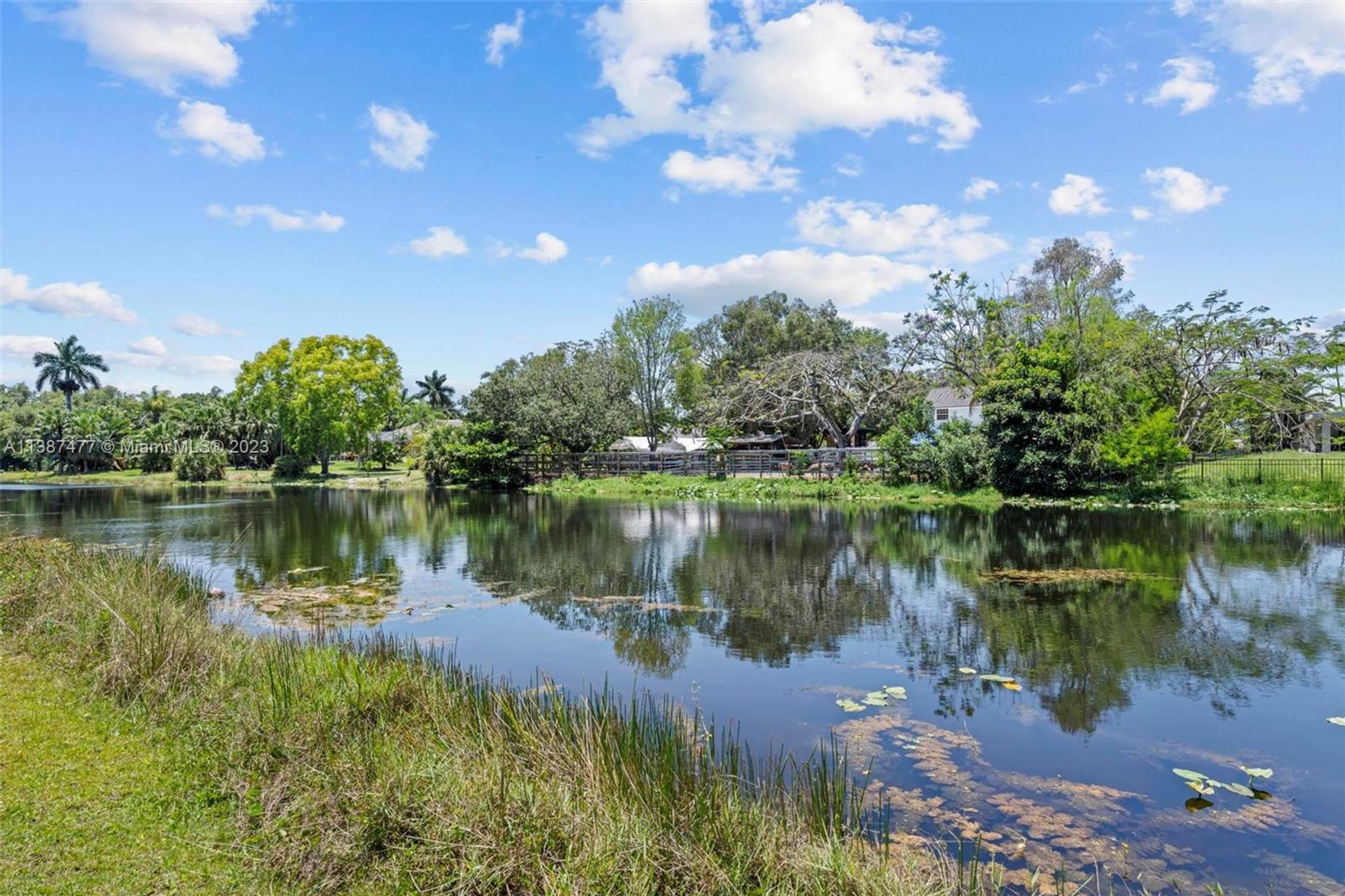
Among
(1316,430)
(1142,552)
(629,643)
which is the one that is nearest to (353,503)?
(629,643)

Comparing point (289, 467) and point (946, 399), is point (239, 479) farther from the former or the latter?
point (946, 399)

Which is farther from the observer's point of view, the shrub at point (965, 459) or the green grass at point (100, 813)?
the shrub at point (965, 459)

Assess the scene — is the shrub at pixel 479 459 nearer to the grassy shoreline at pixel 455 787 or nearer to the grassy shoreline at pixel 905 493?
the grassy shoreline at pixel 905 493

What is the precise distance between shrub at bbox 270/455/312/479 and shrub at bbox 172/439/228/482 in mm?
3404

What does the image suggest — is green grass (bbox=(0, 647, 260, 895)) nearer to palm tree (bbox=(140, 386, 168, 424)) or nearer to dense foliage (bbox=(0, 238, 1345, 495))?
dense foliage (bbox=(0, 238, 1345, 495))

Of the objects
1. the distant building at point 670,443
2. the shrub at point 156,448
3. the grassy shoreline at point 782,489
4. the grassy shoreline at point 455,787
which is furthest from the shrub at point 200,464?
the grassy shoreline at point 455,787

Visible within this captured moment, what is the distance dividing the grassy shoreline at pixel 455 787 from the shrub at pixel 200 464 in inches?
2064

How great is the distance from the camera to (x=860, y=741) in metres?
7.25

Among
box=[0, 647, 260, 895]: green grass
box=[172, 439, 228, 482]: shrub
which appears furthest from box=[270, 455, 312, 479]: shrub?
box=[0, 647, 260, 895]: green grass

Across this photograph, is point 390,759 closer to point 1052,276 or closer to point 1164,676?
point 1164,676

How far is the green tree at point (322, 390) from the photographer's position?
51.9 meters

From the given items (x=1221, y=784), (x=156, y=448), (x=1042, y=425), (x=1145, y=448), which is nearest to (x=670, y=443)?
(x=1042, y=425)

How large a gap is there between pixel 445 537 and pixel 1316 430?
176ft

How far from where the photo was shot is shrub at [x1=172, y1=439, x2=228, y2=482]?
52688mm
